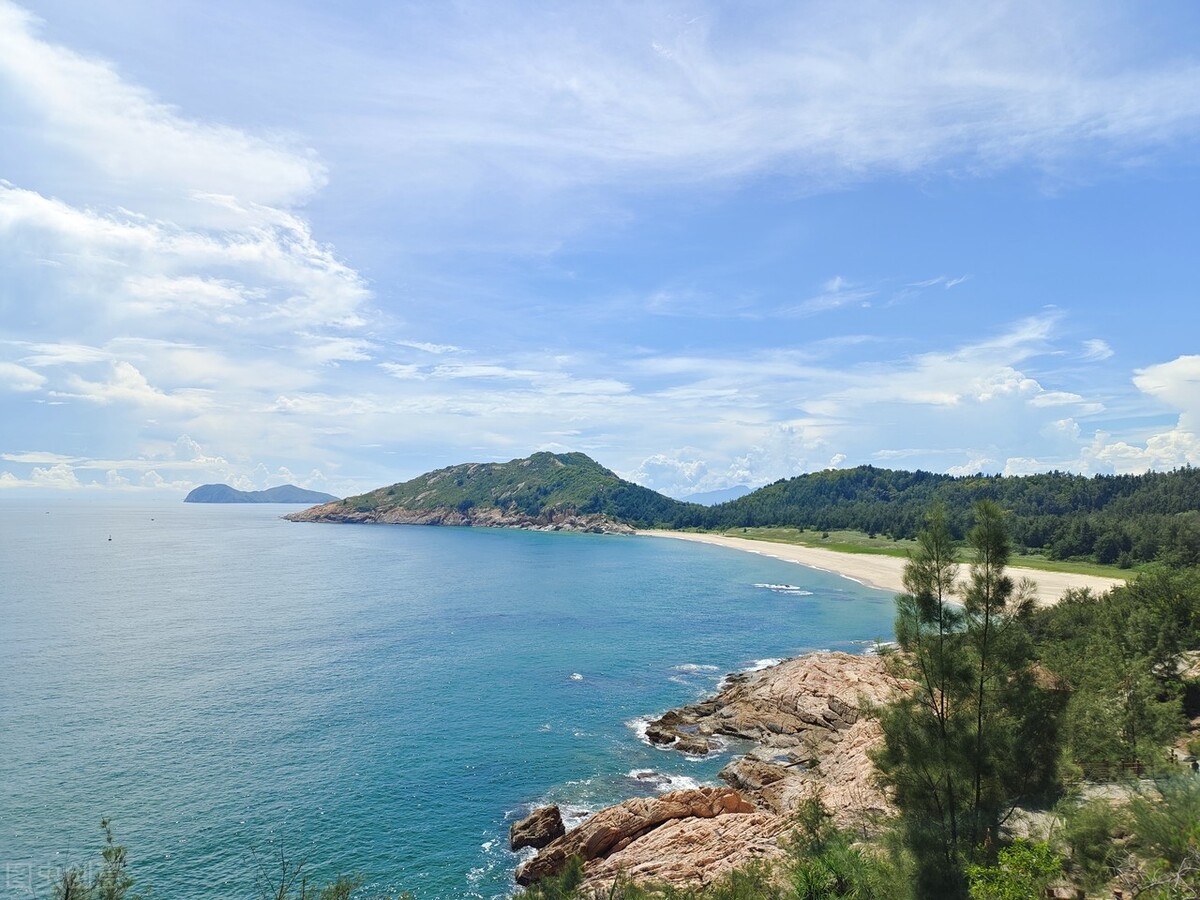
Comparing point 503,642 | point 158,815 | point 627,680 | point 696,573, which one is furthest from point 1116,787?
point 696,573

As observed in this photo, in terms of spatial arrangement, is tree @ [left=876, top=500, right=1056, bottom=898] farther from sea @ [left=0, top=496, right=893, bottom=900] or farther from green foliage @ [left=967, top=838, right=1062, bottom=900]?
sea @ [left=0, top=496, right=893, bottom=900]

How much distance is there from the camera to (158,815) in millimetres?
39562

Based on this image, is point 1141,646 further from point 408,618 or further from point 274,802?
point 408,618

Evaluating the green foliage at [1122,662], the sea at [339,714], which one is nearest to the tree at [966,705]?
the green foliage at [1122,662]

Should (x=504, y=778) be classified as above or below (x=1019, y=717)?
below

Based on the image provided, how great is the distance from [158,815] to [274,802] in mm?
6673

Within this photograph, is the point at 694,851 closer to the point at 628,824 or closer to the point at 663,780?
the point at 628,824

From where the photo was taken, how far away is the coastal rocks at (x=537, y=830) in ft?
123

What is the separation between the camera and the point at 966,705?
958 inches

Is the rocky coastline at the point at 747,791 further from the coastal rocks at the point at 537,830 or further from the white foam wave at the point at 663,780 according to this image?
the white foam wave at the point at 663,780

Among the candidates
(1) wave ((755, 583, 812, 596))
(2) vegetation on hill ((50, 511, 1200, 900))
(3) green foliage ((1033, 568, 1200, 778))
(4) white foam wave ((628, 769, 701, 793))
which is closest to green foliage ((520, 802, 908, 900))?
(2) vegetation on hill ((50, 511, 1200, 900))

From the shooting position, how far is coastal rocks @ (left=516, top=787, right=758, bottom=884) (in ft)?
114

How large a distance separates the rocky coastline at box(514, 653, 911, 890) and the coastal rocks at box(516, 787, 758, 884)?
6 centimetres

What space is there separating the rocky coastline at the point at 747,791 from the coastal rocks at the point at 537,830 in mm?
A: 185
